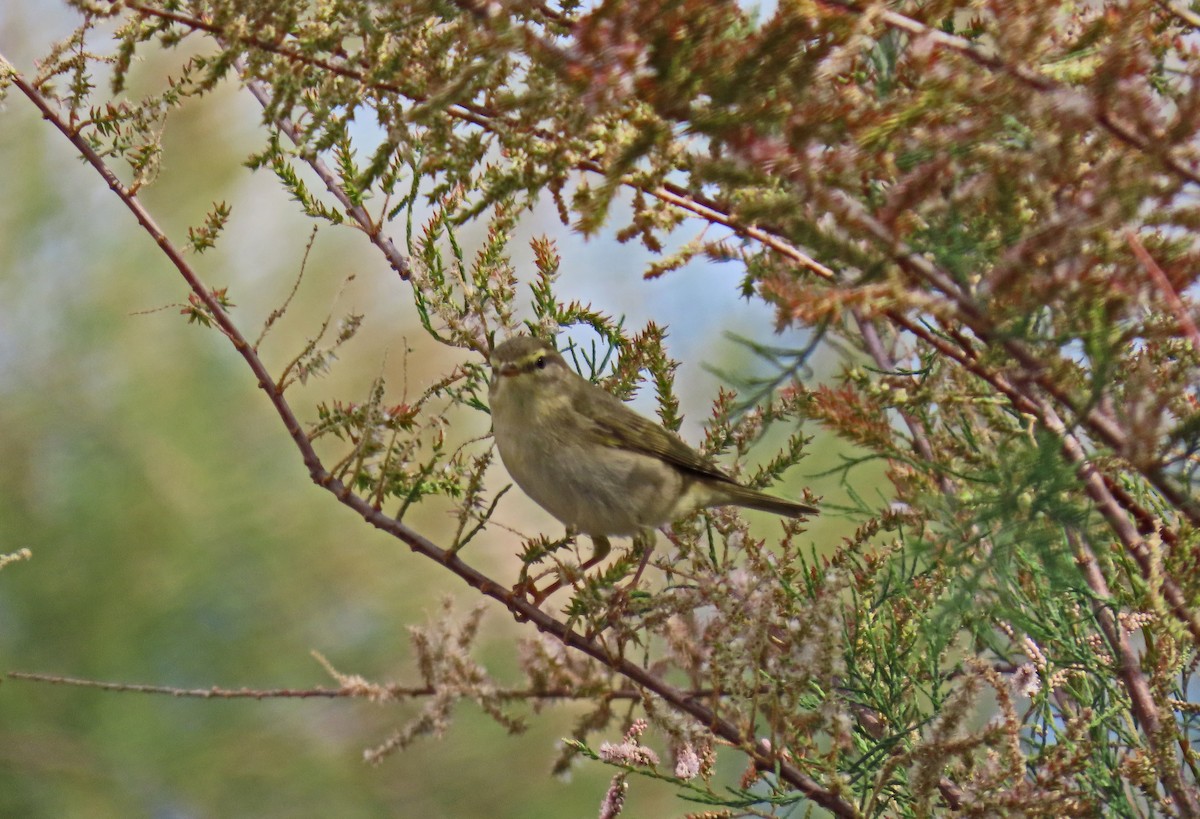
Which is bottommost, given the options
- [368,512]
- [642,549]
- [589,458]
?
[368,512]

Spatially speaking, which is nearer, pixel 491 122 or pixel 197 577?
pixel 491 122

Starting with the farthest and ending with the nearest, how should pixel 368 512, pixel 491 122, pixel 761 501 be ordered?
pixel 761 501
pixel 368 512
pixel 491 122

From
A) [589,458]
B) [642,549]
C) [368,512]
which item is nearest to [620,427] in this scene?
[589,458]

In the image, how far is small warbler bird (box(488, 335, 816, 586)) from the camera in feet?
6.86

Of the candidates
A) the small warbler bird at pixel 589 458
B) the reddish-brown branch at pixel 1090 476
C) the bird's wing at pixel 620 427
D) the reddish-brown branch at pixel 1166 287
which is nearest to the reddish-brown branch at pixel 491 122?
the reddish-brown branch at pixel 1090 476

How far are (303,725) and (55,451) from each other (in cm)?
114

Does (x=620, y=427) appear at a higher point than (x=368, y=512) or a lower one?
higher

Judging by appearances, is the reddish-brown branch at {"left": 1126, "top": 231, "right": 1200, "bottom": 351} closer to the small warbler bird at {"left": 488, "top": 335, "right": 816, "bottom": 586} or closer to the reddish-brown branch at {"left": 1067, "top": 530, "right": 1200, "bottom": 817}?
the reddish-brown branch at {"left": 1067, "top": 530, "right": 1200, "bottom": 817}

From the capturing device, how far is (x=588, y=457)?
2160 mm

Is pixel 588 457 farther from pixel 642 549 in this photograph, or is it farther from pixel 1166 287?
pixel 1166 287

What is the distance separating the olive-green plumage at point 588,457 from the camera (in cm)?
209

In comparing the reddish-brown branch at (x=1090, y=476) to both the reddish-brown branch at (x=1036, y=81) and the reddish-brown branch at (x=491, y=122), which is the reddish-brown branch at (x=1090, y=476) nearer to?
the reddish-brown branch at (x=491, y=122)

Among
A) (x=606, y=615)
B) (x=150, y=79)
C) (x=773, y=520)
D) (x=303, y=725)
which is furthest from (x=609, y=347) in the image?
(x=150, y=79)

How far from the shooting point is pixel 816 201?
0.67 m
